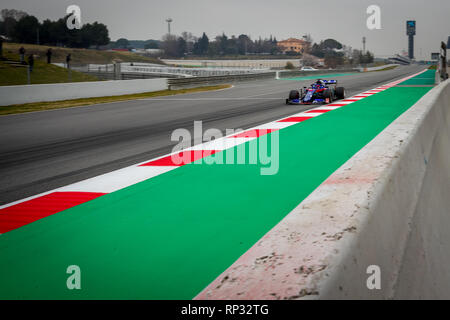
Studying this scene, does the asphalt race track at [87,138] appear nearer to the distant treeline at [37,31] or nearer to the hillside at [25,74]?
the hillside at [25,74]

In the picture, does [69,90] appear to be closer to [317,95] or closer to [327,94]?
[317,95]

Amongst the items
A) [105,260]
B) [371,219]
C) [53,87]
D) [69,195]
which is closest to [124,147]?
[69,195]

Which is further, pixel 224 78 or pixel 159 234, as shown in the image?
pixel 224 78

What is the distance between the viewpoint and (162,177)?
18.9 feet

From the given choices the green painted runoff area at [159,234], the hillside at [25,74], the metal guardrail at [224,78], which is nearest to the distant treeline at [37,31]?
the hillside at [25,74]

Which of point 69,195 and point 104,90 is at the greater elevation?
point 104,90

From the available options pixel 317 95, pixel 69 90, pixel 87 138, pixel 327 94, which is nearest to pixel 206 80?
pixel 69 90

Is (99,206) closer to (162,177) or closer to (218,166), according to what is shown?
(162,177)

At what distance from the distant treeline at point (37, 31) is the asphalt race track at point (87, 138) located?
317 ft

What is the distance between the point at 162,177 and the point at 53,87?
52.5ft

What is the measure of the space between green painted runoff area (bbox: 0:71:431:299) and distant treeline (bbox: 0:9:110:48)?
105912 millimetres

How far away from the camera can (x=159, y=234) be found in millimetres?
3605

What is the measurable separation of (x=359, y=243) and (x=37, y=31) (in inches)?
4423
